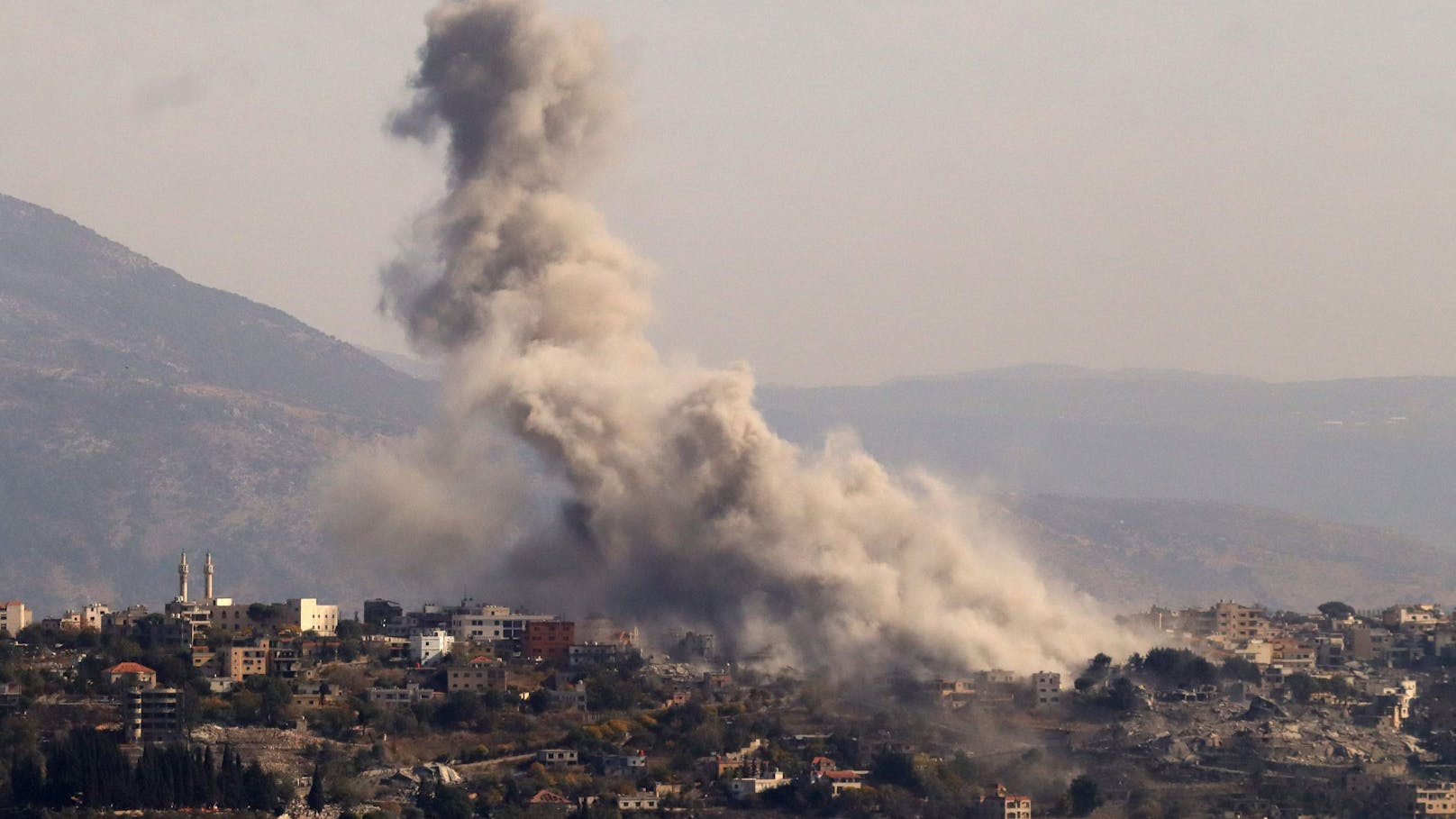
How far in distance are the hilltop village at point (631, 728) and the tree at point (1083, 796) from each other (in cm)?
13

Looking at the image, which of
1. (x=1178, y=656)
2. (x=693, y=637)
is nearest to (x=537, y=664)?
(x=693, y=637)

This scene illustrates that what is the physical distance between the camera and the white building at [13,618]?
329 ft

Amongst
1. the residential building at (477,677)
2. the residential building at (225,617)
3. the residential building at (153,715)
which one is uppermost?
the residential building at (225,617)

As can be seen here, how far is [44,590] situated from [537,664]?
95580mm

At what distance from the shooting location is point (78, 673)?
90.5m

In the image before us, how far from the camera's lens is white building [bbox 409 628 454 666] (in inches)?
3775

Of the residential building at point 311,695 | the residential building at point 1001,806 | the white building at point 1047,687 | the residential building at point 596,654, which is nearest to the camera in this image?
the residential building at point 1001,806

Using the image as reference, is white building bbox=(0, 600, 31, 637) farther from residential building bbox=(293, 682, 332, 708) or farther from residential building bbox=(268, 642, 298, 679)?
residential building bbox=(293, 682, 332, 708)

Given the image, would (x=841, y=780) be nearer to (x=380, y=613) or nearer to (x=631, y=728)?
(x=631, y=728)

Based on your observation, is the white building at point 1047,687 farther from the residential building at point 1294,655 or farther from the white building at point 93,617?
the white building at point 93,617

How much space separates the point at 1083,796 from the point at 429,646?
63.6ft

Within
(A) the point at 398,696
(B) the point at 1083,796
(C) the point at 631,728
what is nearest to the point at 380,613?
(A) the point at 398,696

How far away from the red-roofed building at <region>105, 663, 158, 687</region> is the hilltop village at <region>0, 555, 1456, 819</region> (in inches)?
5.4

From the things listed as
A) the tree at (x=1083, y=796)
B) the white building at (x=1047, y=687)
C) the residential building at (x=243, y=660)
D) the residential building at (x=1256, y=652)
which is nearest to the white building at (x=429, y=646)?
the residential building at (x=243, y=660)
